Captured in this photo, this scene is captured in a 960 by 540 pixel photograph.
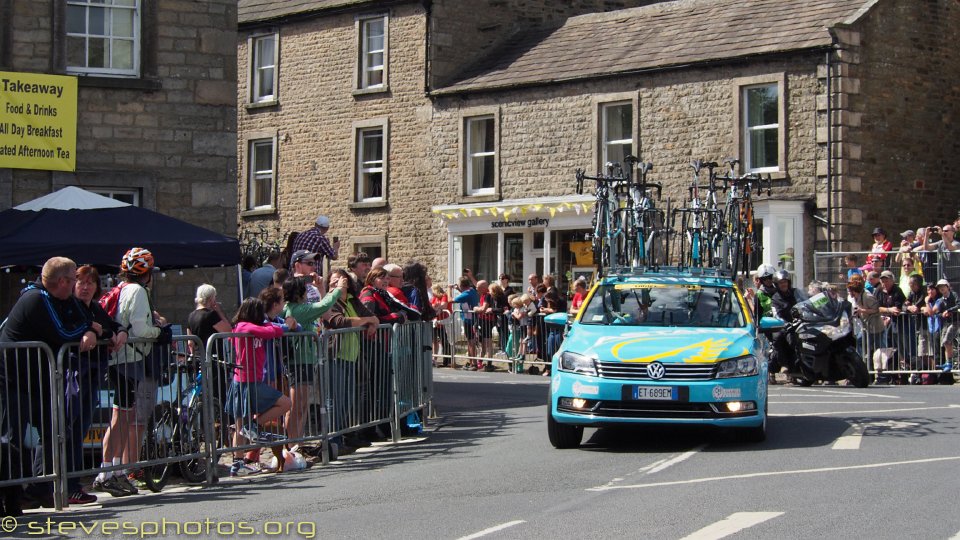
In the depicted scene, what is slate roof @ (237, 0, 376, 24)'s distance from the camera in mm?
38188

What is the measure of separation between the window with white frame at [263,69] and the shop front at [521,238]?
7.25 metres

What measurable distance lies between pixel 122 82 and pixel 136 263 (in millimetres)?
8776

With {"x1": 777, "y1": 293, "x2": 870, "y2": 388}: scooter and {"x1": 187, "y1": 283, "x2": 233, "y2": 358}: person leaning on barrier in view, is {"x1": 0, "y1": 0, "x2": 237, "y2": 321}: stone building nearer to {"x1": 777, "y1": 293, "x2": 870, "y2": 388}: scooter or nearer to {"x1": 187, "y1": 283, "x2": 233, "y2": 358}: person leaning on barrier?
{"x1": 187, "y1": 283, "x2": 233, "y2": 358}: person leaning on barrier

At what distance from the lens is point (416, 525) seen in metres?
9.21

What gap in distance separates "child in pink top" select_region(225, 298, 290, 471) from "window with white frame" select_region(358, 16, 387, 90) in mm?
26001

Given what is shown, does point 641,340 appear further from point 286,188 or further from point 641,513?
point 286,188

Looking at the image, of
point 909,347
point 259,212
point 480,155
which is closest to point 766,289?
point 909,347

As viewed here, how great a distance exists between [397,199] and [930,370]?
18.2m

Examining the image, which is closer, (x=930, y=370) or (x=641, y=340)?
(x=641, y=340)

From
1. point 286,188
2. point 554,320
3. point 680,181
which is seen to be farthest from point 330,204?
point 554,320

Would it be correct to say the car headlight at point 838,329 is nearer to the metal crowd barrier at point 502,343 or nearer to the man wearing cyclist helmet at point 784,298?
the man wearing cyclist helmet at point 784,298

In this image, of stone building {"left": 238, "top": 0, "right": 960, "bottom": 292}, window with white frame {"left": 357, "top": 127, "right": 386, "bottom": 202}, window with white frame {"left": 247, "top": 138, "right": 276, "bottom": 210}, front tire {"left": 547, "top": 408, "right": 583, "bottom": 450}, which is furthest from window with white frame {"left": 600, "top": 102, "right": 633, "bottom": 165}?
front tire {"left": 547, "top": 408, "right": 583, "bottom": 450}

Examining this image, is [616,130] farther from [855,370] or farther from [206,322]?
[206,322]

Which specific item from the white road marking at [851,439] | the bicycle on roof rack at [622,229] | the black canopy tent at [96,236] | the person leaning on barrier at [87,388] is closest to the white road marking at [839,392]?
the bicycle on roof rack at [622,229]
